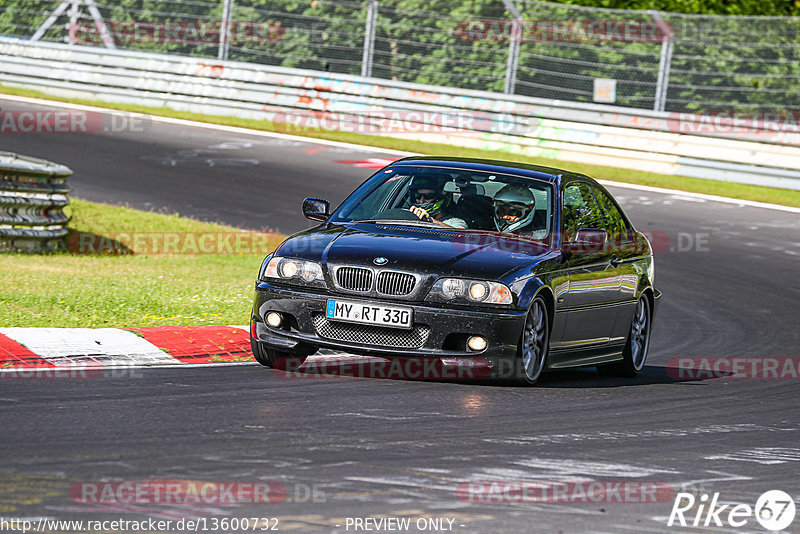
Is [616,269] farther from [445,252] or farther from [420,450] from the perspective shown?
[420,450]

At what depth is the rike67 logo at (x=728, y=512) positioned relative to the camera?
222 inches

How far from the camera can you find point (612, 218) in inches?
424

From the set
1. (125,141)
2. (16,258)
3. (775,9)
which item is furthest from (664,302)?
(775,9)

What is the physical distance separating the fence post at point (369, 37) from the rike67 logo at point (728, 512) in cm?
1878

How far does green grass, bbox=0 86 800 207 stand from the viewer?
2139cm

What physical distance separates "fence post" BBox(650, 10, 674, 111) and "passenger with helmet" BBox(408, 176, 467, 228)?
516 inches

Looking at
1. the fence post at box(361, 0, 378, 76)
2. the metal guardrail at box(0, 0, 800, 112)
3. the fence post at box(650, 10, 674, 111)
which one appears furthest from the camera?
the fence post at box(361, 0, 378, 76)

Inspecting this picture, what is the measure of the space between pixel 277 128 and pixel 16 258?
10.8 meters

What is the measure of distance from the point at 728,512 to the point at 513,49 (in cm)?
1806

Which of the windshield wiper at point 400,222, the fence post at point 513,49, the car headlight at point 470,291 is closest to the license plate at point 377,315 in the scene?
the car headlight at point 470,291

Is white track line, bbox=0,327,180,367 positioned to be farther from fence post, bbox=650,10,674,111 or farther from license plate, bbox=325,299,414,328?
fence post, bbox=650,10,674,111

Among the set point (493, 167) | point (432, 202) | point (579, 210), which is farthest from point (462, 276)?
point (579, 210)

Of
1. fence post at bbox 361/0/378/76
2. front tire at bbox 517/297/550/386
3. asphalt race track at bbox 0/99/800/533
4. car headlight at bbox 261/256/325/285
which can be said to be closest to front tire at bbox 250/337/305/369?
asphalt race track at bbox 0/99/800/533

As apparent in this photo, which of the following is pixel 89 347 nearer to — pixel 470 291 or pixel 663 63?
pixel 470 291
